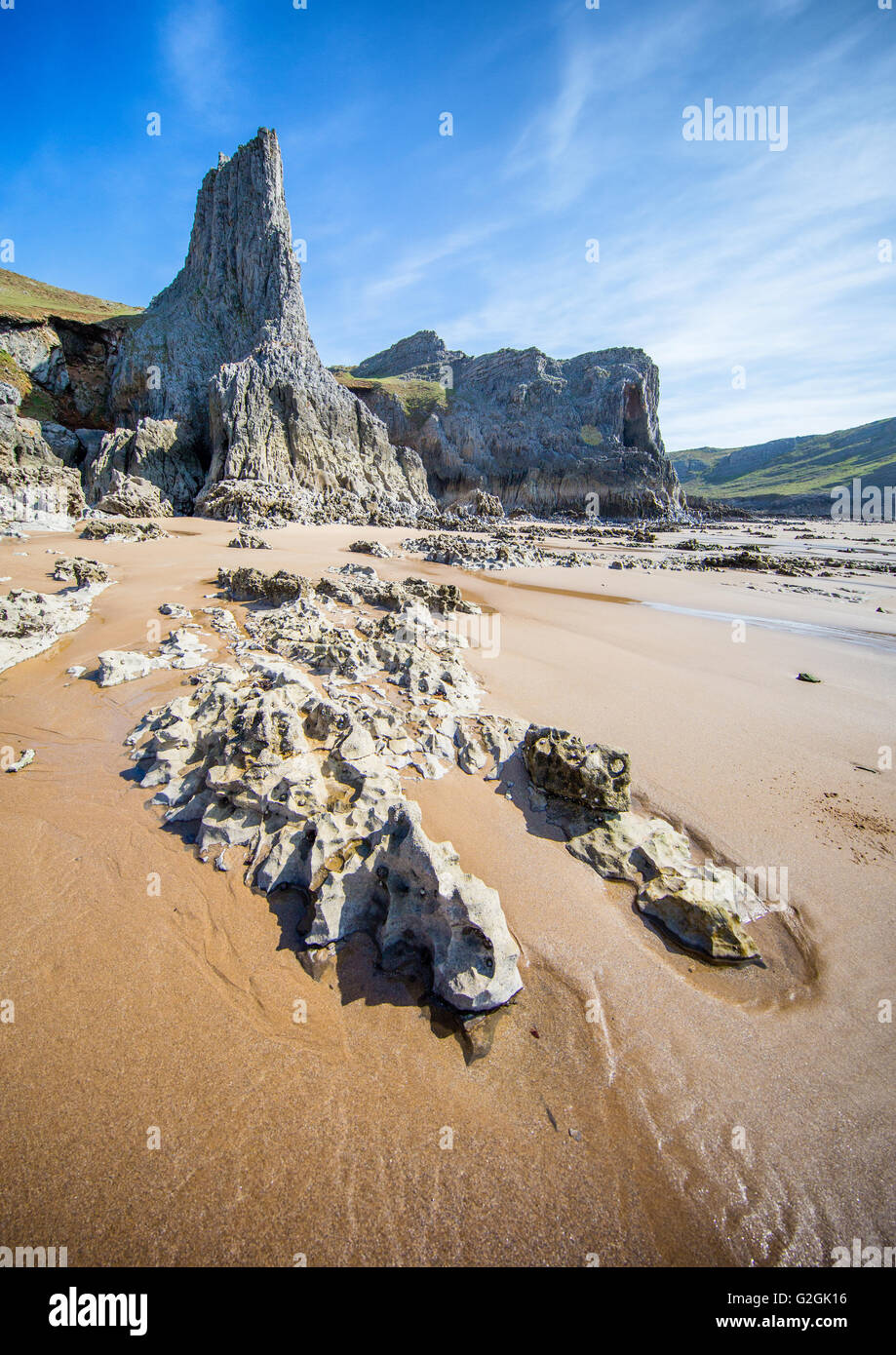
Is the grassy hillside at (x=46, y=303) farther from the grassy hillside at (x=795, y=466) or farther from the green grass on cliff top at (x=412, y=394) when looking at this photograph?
the grassy hillside at (x=795, y=466)

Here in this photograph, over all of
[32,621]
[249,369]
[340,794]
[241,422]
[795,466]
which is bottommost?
[340,794]

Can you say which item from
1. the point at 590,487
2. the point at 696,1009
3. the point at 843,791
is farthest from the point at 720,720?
the point at 590,487

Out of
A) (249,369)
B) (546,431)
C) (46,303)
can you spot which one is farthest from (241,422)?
(546,431)

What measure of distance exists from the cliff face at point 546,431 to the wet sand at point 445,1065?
2666 inches

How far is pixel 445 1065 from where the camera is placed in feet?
7.70

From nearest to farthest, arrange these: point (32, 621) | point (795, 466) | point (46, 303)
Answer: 1. point (32, 621)
2. point (46, 303)
3. point (795, 466)

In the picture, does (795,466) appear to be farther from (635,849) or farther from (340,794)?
(340,794)

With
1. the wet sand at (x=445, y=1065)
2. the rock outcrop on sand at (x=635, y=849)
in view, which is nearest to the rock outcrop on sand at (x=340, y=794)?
the wet sand at (x=445, y=1065)

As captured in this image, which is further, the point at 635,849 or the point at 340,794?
the point at 340,794

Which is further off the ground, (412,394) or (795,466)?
(795,466)

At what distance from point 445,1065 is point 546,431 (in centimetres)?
8196

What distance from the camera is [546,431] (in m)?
71.9

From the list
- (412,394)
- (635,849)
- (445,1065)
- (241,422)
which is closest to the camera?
(445,1065)
